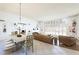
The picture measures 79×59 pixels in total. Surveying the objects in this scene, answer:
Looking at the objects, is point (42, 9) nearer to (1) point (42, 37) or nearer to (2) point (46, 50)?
(1) point (42, 37)

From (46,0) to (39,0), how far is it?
0.45 ft

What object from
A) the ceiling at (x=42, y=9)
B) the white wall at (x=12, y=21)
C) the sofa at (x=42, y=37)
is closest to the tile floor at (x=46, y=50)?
the sofa at (x=42, y=37)

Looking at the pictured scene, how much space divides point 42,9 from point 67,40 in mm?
782

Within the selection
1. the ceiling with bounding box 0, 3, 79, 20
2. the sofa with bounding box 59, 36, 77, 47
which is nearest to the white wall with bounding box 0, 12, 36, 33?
the ceiling with bounding box 0, 3, 79, 20

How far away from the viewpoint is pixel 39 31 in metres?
2.67

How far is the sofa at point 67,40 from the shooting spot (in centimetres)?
262

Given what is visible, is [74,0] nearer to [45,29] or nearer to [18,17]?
[45,29]

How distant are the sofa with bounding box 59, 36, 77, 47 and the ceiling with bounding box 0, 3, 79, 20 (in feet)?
1.42

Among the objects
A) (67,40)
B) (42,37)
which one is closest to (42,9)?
(42,37)

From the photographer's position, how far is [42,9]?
265cm

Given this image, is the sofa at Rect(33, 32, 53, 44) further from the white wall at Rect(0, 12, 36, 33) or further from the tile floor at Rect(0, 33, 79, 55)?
the white wall at Rect(0, 12, 36, 33)

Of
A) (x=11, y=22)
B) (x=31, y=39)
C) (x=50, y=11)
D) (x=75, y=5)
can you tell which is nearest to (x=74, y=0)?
(x=75, y=5)

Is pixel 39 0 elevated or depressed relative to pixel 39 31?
elevated

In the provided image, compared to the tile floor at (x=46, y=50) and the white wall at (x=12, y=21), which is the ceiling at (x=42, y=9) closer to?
the white wall at (x=12, y=21)
